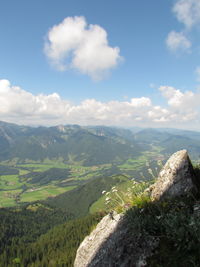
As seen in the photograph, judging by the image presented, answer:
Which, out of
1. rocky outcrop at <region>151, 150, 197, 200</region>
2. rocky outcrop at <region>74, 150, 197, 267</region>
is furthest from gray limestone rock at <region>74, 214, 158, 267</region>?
rocky outcrop at <region>151, 150, 197, 200</region>

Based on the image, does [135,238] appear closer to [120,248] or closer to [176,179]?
[120,248]

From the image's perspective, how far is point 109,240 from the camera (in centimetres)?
816

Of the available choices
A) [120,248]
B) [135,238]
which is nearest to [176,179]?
[135,238]

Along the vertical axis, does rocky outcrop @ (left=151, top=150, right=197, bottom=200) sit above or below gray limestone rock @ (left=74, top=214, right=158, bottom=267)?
above

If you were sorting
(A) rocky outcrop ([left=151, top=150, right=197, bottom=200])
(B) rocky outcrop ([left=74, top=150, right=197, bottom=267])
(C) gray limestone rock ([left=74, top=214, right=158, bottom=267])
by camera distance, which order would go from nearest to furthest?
1. (C) gray limestone rock ([left=74, top=214, right=158, bottom=267])
2. (B) rocky outcrop ([left=74, top=150, right=197, bottom=267])
3. (A) rocky outcrop ([left=151, top=150, right=197, bottom=200])

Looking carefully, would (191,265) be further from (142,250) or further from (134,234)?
(134,234)

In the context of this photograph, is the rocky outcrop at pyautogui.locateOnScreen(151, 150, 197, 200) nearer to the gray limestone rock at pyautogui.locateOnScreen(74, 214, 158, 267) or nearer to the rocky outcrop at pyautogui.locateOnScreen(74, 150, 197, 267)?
the rocky outcrop at pyautogui.locateOnScreen(74, 150, 197, 267)

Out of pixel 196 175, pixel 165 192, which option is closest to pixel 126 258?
pixel 165 192

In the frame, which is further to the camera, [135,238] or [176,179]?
[176,179]

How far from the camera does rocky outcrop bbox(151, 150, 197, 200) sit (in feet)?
27.3

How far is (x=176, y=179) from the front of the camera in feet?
29.0

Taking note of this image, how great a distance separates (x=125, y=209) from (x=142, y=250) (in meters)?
2.08

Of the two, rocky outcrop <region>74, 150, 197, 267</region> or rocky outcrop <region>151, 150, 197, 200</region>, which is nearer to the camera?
rocky outcrop <region>74, 150, 197, 267</region>

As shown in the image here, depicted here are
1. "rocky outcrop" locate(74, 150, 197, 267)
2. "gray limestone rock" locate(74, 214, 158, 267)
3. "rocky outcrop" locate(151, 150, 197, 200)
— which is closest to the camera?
"gray limestone rock" locate(74, 214, 158, 267)
